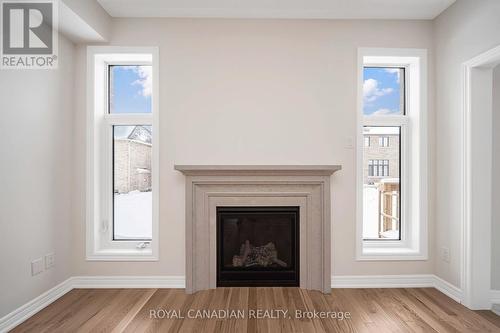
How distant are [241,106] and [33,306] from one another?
247 centimetres

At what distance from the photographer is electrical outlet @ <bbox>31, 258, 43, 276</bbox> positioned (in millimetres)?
2354

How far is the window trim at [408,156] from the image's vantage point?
2.85m

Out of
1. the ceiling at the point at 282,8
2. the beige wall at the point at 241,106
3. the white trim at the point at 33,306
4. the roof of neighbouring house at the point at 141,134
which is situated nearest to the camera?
the white trim at the point at 33,306

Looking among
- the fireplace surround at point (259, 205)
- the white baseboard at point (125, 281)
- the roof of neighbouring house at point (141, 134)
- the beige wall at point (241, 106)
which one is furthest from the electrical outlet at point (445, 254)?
the roof of neighbouring house at point (141, 134)

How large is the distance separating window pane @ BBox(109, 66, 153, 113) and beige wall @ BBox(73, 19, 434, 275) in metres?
0.29

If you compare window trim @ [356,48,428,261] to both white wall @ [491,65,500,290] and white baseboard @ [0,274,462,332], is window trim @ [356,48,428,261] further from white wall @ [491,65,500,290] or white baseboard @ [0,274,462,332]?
white wall @ [491,65,500,290]

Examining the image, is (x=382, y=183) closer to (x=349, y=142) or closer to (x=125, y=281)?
(x=349, y=142)

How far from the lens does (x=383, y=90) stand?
3111 mm

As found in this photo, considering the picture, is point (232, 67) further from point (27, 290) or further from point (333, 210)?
point (27, 290)

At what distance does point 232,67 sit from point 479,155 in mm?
2328

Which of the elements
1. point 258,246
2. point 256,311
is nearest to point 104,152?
point 258,246

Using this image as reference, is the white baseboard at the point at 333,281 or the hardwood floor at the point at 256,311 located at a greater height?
the white baseboard at the point at 333,281

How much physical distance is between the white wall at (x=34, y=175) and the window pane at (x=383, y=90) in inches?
119

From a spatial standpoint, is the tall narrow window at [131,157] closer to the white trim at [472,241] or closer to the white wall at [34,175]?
the white wall at [34,175]
